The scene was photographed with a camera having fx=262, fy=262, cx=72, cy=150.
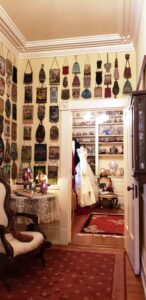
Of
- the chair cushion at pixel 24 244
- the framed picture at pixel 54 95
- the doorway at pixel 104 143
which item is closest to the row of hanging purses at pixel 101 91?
the framed picture at pixel 54 95

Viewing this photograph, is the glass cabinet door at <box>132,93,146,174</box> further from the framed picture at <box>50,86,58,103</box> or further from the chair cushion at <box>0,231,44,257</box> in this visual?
the framed picture at <box>50,86,58,103</box>

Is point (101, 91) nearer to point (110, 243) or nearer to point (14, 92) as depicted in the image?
point (14, 92)

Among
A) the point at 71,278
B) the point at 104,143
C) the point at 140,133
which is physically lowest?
the point at 71,278

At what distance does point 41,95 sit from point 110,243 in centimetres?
262

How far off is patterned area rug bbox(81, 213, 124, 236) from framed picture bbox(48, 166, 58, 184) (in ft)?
4.14

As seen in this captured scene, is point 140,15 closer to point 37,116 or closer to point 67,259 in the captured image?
point 37,116

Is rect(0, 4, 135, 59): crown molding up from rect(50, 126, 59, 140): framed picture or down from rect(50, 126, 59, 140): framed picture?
Answer: up

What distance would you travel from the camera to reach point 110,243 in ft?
13.5

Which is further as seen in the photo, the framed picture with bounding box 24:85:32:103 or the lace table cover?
the framed picture with bounding box 24:85:32:103

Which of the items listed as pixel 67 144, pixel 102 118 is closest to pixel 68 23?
pixel 67 144

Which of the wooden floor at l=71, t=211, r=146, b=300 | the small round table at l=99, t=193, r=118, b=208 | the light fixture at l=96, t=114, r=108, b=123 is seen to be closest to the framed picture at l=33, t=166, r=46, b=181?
the wooden floor at l=71, t=211, r=146, b=300

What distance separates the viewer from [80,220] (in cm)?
569

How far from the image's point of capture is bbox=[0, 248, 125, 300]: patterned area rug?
2.48 meters

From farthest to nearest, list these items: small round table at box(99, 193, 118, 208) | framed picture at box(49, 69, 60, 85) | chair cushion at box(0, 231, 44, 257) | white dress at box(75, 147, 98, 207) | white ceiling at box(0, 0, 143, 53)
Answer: small round table at box(99, 193, 118, 208)
white dress at box(75, 147, 98, 207)
framed picture at box(49, 69, 60, 85)
white ceiling at box(0, 0, 143, 53)
chair cushion at box(0, 231, 44, 257)
